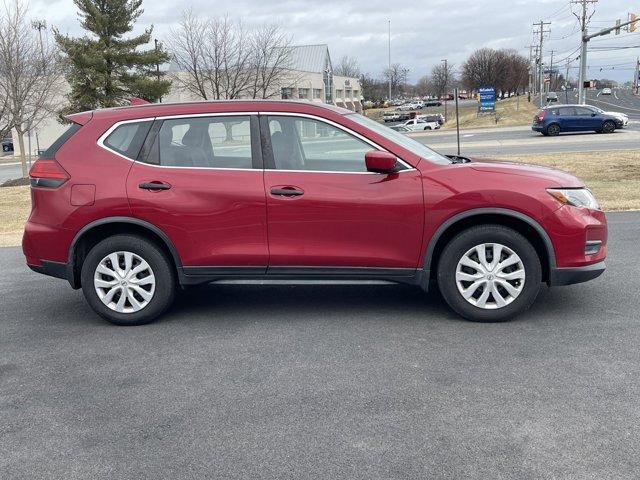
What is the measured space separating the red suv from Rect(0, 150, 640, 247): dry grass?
5076 mm

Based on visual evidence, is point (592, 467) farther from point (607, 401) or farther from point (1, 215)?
point (1, 215)

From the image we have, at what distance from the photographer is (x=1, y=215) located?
13562 millimetres

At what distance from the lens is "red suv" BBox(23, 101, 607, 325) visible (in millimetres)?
4918

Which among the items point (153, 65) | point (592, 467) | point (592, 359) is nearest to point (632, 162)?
point (592, 359)

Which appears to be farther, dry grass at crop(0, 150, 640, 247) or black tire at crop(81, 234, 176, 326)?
dry grass at crop(0, 150, 640, 247)

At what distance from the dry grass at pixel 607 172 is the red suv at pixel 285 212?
19.9 feet

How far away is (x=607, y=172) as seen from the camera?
1507 centimetres

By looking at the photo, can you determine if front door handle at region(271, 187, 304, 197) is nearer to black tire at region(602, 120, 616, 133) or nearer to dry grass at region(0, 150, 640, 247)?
dry grass at region(0, 150, 640, 247)

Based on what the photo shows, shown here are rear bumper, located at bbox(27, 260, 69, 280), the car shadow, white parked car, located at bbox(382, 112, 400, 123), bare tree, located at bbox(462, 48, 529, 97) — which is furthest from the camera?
bare tree, located at bbox(462, 48, 529, 97)

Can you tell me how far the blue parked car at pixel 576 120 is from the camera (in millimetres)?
32188

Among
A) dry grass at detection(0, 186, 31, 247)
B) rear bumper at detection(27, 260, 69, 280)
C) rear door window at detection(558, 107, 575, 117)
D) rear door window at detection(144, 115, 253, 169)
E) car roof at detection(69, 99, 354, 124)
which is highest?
car roof at detection(69, 99, 354, 124)

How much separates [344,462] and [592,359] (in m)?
2.04

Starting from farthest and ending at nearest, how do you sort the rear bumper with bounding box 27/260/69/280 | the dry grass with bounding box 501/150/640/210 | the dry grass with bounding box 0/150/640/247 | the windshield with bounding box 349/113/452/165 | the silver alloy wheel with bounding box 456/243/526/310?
the dry grass with bounding box 501/150/640/210 → the dry grass with bounding box 0/150/640/247 → the rear bumper with bounding box 27/260/69/280 → the windshield with bounding box 349/113/452/165 → the silver alloy wheel with bounding box 456/243/526/310

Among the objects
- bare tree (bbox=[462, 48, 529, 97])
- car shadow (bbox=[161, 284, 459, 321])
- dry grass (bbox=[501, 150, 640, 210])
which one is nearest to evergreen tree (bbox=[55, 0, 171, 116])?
dry grass (bbox=[501, 150, 640, 210])
